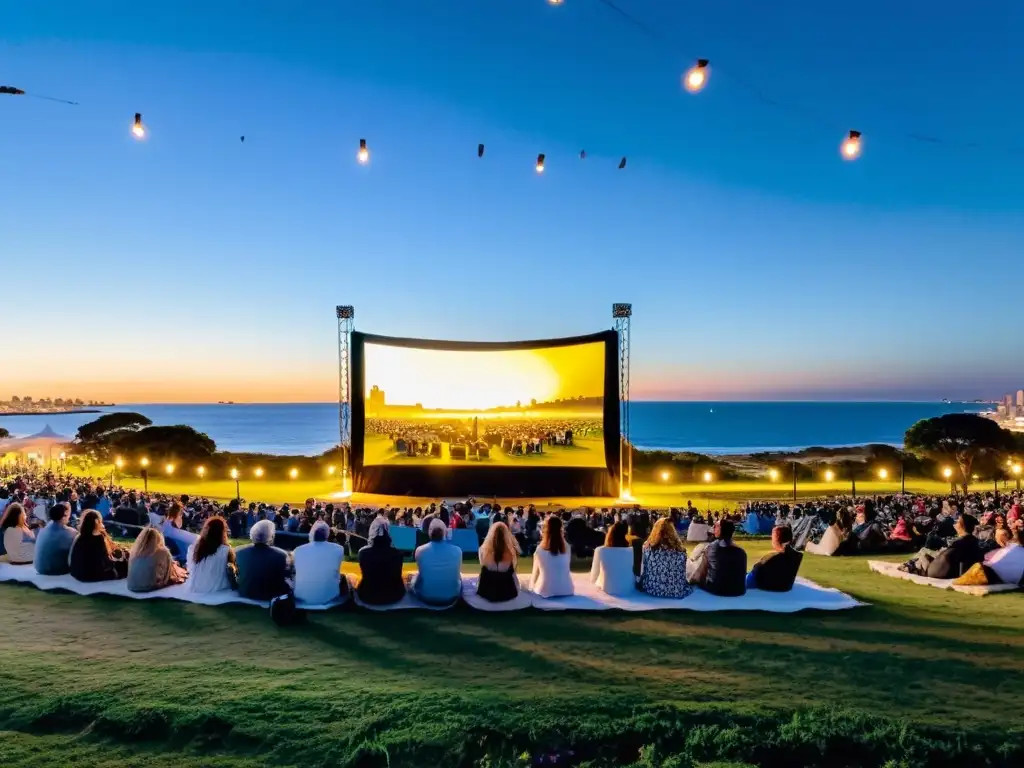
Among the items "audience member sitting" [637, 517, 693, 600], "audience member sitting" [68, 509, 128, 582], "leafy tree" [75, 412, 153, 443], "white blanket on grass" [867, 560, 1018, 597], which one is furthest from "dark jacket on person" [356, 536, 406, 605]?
"leafy tree" [75, 412, 153, 443]

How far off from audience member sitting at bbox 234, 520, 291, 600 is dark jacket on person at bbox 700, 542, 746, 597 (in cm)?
408

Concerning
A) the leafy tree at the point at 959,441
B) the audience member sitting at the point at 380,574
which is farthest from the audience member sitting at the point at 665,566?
the leafy tree at the point at 959,441

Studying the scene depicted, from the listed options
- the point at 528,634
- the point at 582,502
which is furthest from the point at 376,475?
the point at 528,634

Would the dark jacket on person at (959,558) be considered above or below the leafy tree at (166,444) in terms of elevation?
above

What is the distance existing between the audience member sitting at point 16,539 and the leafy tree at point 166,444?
124 feet

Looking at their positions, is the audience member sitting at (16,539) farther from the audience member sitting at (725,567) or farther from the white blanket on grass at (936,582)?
the white blanket on grass at (936,582)

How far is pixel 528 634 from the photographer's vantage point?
5309 mm

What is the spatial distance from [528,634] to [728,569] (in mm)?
2298

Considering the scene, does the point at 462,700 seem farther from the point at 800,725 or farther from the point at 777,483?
the point at 777,483

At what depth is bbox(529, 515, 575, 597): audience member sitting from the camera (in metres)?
6.47

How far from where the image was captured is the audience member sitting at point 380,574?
607cm

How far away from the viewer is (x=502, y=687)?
4062 mm

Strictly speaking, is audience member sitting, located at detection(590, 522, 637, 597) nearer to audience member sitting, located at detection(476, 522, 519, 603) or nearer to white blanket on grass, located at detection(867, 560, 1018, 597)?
audience member sitting, located at detection(476, 522, 519, 603)

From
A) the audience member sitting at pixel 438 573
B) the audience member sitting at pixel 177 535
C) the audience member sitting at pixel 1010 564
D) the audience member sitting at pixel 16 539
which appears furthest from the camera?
the audience member sitting at pixel 177 535
